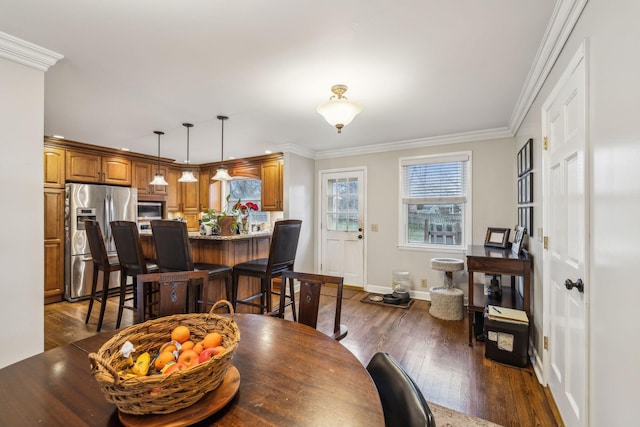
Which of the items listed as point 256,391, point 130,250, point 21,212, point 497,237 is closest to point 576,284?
point 256,391

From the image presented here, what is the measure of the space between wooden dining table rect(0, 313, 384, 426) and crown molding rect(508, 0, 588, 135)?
200 cm

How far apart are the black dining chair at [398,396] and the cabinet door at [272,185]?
4053 millimetres

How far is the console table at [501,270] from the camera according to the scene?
2.53 metres

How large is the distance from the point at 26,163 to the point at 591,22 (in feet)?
10.6

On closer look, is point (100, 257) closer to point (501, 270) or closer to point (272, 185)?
point (272, 185)

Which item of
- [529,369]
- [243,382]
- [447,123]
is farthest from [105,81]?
[529,369]

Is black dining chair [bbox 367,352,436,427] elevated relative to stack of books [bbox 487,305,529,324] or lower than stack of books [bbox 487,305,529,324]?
elevated

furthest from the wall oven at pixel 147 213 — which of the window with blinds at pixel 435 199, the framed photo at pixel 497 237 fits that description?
the framed photo at pixel 497 237

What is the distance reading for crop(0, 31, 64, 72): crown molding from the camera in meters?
1.72

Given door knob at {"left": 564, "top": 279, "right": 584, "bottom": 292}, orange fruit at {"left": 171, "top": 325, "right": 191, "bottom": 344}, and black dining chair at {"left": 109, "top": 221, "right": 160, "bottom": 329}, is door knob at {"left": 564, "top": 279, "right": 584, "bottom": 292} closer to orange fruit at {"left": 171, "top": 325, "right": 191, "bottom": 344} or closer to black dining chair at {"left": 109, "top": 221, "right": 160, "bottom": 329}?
orange fruit at {"left": 171, "top": 325, "right": 191, "bottom": 344}

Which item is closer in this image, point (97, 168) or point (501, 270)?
point (501, 270)

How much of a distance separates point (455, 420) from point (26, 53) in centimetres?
354

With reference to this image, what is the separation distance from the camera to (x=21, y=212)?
5.90 ft

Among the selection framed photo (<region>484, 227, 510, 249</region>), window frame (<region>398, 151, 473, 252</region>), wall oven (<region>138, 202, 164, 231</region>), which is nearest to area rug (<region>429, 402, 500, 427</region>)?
framed photo (<region>484, 227, 510, 249</region>)
